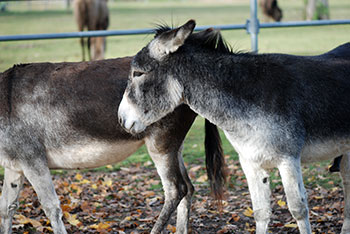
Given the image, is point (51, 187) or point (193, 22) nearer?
point (193, 22)

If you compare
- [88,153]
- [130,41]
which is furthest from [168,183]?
[130,41]

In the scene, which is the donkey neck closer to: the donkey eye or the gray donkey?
the gray donkey

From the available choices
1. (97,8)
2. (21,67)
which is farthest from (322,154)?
(97,8)

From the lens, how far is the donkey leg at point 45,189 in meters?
4.80

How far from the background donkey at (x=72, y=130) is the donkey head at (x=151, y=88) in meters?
0.59

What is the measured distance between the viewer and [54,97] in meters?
4.92

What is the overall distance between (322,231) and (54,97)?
2.86 m

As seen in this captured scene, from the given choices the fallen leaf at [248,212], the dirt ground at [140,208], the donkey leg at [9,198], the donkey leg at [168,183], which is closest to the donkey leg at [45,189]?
the donkey leg at [9,198]

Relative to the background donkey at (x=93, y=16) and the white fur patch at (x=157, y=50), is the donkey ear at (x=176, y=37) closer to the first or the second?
the white fur patch at (x=157, y=50)

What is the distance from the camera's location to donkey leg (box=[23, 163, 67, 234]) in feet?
15.8

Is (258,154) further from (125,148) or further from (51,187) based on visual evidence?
(51,187)

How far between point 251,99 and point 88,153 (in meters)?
1.64

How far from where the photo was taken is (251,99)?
13.6 ft

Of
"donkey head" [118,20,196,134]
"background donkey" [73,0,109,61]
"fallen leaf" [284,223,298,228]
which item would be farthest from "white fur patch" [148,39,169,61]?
"background donkey" [73,0,109,61]
